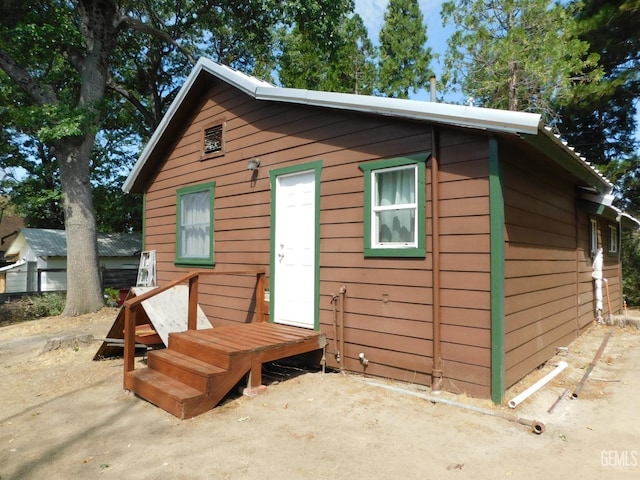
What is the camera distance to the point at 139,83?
64.9 feet

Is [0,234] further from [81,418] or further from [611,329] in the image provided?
[611,329]

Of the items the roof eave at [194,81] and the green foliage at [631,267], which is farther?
the green foliage at [631,267]

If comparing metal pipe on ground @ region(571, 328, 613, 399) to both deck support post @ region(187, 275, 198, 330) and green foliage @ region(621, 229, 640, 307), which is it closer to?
deck support post @ region(187, 275, 198, 330)

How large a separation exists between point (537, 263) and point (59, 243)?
68.0 ft

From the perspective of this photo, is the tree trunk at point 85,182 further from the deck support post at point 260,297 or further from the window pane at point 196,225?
the deck support post at point 260,297

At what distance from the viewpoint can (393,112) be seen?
14.2ft

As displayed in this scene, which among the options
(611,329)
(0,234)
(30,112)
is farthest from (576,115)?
(0,234)

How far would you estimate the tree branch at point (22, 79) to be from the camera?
10.5 meters

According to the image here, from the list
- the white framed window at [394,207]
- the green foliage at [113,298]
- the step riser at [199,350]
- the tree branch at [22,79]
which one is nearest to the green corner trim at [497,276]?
the white framed window at [394,207]

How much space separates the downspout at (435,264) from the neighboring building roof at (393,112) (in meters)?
0.37

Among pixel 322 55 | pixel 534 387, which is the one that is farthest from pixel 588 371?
pixel 322 55

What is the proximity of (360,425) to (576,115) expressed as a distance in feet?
56.1

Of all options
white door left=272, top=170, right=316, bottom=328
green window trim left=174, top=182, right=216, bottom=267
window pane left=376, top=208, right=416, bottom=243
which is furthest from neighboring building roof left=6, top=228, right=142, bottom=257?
window pane left=376, top=208, right=416, bottom=243

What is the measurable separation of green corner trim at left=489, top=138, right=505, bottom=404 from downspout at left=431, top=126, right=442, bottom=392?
516 mm
